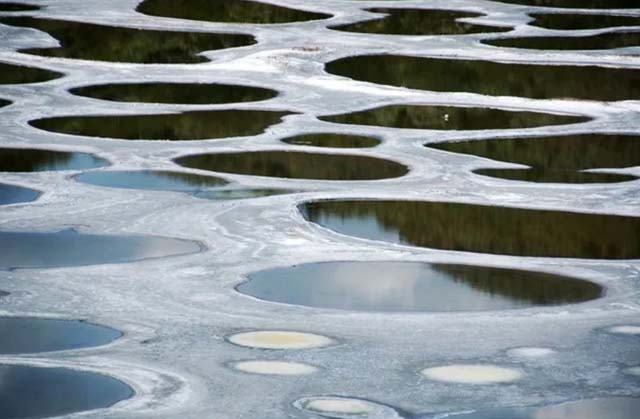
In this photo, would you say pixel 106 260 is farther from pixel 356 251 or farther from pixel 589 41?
pixel 589 41

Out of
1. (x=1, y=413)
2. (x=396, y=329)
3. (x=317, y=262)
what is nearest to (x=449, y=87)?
(x=317, y=262)

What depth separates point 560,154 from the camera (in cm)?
1630

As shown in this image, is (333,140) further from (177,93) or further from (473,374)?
(473,374)

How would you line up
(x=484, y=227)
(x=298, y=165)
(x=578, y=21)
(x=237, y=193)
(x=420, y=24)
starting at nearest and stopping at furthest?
(x=484, y=227) < (x=237, y=193) < (x=298, y=165) < (x=420, y=24) < (x=578, y=21)

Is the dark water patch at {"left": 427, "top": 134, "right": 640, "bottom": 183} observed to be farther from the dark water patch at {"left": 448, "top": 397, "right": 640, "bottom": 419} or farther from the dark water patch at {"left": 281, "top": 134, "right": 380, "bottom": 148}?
the dark water patch at {"left": 448, "top": 397, "right": 640, "bottom": 419}

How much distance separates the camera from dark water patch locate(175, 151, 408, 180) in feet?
48.3

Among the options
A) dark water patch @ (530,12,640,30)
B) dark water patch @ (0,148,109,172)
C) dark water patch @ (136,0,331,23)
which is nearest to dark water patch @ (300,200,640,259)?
dark water patch @ (0,148,109,172)

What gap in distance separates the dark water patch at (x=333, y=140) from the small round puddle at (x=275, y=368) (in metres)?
7.90

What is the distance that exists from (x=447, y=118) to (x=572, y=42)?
30.4ft

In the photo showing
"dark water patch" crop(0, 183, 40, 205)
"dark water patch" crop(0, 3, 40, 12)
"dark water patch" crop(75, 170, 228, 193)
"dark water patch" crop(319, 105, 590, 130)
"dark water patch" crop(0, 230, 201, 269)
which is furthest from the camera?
"dark water patch" crop(0, 3, 40, 12)

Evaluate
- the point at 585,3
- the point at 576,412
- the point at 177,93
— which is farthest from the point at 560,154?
the point at 585,3

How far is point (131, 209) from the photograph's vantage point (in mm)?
12852

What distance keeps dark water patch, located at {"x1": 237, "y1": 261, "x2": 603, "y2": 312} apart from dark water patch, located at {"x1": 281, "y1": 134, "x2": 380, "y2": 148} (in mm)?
5467

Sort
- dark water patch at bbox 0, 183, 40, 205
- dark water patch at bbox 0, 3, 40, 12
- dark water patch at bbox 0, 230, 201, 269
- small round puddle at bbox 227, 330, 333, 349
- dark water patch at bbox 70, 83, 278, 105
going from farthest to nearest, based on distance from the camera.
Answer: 1. dark water patch at bbox 0, 3, 40, 12
2. dark water patch at bbox 70, 83, 278, 105
3. dark water patch at bbox 0, 183, 40, 205
4. dark water patch at bbox 0, 230, 201, 269
5. small round puddle at bbox 227, 330, 333, 349
